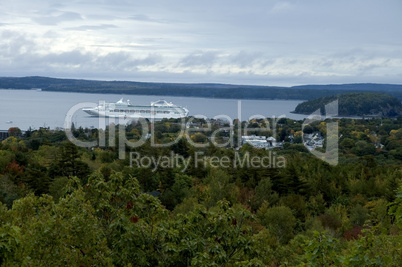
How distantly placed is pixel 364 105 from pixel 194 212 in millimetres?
81606

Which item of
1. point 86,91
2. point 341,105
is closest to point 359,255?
point 341,105

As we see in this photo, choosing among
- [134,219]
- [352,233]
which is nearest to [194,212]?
[134,219]

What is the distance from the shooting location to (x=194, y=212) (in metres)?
5.77

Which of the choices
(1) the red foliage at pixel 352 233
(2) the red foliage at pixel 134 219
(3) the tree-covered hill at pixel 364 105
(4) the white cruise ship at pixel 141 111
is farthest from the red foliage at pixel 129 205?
(3) the tree-covered hill at pixel 364 105

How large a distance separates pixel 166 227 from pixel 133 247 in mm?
420

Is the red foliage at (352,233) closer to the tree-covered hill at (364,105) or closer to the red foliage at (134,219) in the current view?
the red foliage at (134,219)

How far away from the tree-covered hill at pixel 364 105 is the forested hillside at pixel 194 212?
44.1 m

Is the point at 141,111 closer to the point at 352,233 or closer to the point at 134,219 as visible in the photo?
the point at 352,233

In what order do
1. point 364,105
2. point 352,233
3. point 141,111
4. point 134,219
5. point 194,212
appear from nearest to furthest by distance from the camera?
point 194,212
point 134,219
point 352,233
point 141,111
point 364,105

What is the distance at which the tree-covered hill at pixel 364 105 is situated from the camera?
81938mm

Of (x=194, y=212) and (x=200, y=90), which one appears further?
(x=200, y=90)

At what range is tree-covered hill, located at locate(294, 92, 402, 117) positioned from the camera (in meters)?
81.9

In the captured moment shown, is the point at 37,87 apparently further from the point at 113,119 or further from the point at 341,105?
the point at 341,105

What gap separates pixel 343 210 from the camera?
17047 mm
